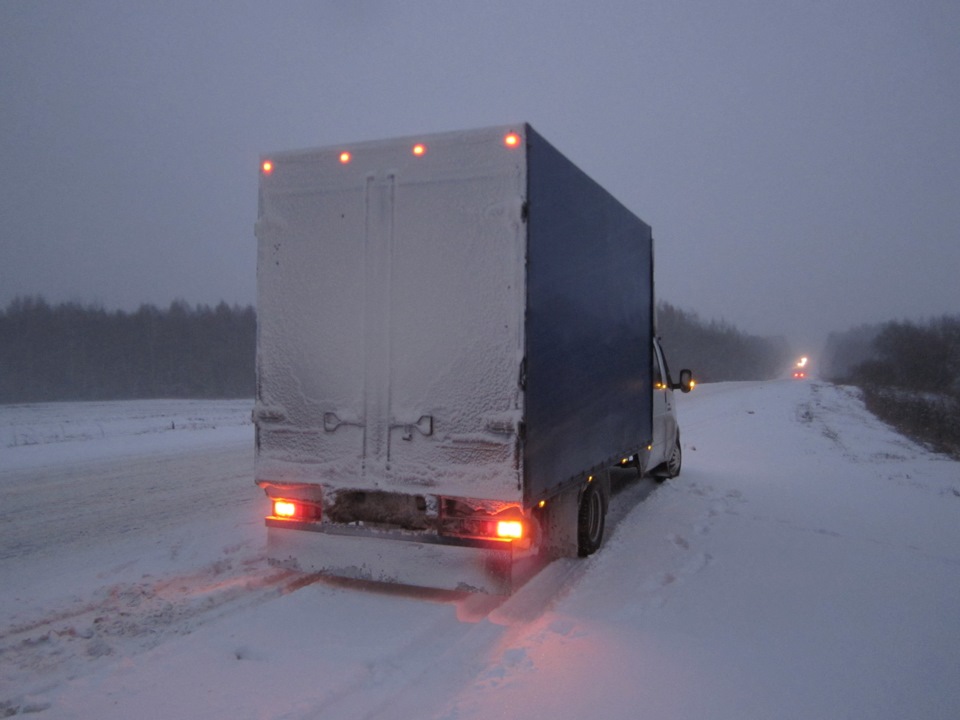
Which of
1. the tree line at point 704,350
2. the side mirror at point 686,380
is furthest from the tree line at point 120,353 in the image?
the side mirror at point 686,380

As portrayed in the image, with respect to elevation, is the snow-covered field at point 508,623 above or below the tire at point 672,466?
below

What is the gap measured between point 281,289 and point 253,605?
2364mm

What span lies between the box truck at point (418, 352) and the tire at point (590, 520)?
2.89 feet

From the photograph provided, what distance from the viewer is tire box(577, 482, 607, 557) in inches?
267

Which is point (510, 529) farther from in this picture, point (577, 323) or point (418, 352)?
point (577, 323)

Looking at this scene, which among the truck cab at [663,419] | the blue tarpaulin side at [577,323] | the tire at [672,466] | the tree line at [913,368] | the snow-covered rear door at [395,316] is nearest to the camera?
the snow-covered rear door at [395,316]

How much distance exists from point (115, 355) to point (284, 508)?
68722 mm

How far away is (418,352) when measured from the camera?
521cm

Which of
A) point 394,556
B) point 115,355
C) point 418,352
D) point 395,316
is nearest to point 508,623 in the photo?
point 394,556

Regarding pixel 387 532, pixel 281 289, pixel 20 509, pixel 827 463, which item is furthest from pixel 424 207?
pixel 827 463

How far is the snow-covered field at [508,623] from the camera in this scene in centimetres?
394

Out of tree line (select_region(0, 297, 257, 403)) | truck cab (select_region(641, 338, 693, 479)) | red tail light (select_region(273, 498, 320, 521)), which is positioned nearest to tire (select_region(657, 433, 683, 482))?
truck cab (select_region(641, 338, 693, 479))

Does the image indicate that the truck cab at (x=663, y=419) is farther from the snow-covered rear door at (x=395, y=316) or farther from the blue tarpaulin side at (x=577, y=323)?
the snow-covered rear door at (x=395, y=316)

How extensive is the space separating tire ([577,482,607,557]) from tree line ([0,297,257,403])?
59.6m
